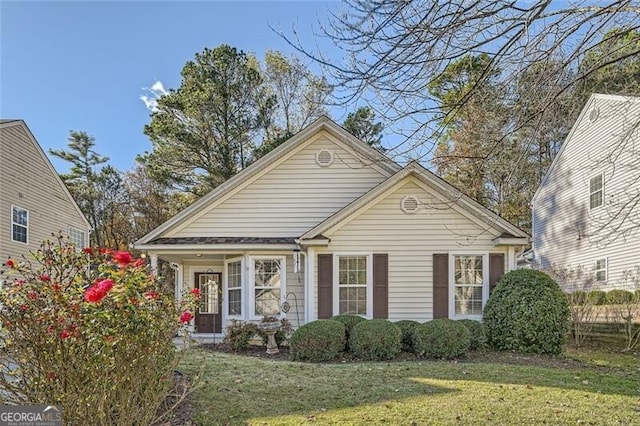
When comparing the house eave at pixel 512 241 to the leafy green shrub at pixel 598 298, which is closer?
the house eave at pixel 512 241

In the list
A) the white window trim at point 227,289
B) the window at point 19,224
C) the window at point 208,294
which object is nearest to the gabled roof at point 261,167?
the white window trim at point 227,289

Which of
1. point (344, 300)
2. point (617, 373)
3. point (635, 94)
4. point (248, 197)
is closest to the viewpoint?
point (635, 94)

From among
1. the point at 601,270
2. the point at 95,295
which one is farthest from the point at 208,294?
the point at 601,270

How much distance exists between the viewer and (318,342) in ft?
31.6

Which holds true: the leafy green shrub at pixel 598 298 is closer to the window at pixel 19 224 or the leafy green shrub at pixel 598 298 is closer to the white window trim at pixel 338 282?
the white window trim at pixel 338 282

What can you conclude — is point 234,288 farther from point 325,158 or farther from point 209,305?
point 325,158

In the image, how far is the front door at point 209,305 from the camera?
47.3ft

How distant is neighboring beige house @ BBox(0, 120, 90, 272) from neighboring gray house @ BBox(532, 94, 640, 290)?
18320 mm

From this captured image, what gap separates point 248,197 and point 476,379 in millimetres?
8071

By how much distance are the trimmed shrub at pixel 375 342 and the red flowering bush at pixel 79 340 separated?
6.36 m

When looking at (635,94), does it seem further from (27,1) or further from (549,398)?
Answer: (27,1)

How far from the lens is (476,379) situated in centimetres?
731

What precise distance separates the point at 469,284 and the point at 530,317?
5.97 ft

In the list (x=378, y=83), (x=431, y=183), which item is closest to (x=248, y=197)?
(x=431, y=183)
